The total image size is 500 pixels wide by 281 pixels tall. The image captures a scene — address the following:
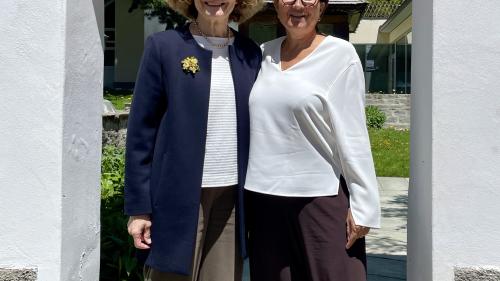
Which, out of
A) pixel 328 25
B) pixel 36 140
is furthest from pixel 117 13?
pixel 36 140

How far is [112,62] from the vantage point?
2823 cm

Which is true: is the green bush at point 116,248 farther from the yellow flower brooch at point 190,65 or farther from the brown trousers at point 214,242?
the yellow flower brooch at point 190,65

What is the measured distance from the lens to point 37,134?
116 inches

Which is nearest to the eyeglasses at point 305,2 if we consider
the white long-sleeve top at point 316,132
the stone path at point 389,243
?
the white long-sleeve top at point 316,132

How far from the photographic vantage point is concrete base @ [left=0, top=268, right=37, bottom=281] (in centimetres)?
300

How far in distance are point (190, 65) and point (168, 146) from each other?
0.36 meters

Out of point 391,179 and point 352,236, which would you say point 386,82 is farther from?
point 352,236

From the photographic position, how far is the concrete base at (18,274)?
118 inches

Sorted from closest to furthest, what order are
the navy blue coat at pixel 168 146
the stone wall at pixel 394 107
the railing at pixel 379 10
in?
the navy blue coat at pixel 168 146 < the stone wall at pixel 394 107 < the railing at pixel 379 10

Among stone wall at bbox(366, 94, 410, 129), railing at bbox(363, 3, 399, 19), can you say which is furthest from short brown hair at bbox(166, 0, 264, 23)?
railing at bbox(363, 3, 399, 19)
